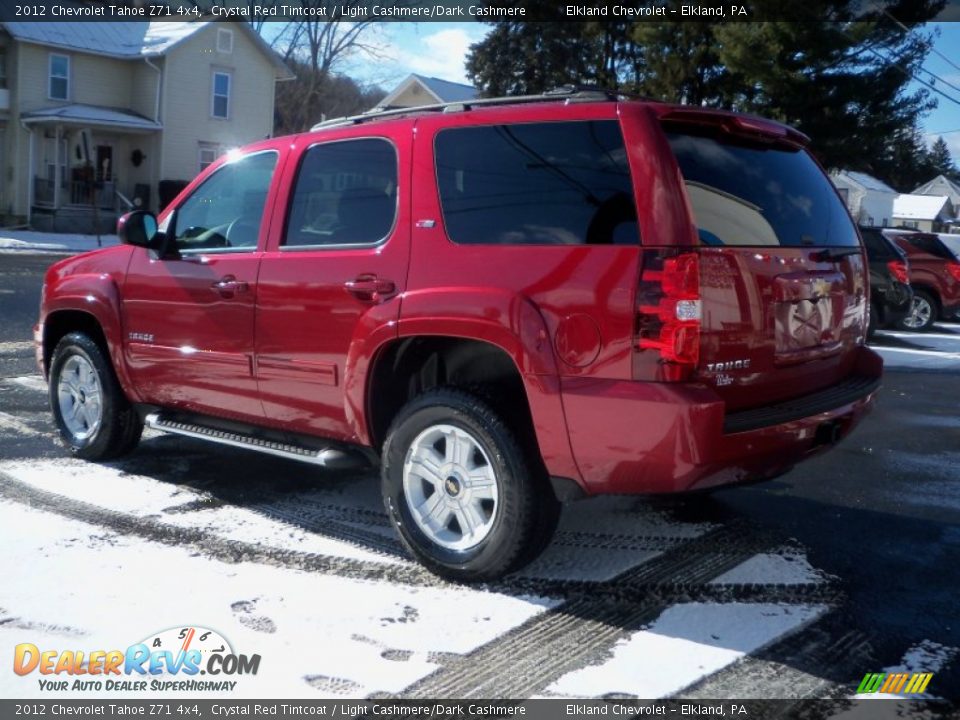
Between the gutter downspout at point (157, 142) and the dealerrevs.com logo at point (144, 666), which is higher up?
the gutter downspout at point (157, 142)

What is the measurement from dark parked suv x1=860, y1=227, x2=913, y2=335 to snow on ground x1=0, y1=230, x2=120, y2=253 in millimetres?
18774

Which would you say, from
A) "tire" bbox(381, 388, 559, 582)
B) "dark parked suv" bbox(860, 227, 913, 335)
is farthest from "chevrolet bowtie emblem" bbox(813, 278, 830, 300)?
"dark parked suv" bbox(860, 227, 913, 335)

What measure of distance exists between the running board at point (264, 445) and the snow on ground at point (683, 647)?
5.46 ft

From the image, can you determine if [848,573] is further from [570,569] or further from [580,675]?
[580,675]

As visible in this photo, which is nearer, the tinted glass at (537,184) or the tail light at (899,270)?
the tinted glass at (537,184)

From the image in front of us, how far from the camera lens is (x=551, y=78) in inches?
1323

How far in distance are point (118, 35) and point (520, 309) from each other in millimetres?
34953

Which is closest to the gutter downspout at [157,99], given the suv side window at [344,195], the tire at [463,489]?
the suv side window at [344,195]

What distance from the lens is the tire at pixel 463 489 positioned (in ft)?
13.7

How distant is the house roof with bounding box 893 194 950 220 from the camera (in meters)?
68.4

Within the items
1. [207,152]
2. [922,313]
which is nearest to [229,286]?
[922,313]

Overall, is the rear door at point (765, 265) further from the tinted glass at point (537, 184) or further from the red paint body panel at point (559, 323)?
the tinted glass at point (537, 184)

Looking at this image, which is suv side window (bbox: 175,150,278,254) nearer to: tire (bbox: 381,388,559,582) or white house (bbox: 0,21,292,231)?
tire (bbox: 381,388,559,582)

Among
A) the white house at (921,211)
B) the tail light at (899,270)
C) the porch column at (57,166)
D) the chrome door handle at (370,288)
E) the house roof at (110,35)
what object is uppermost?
the house roof at (110,35)
